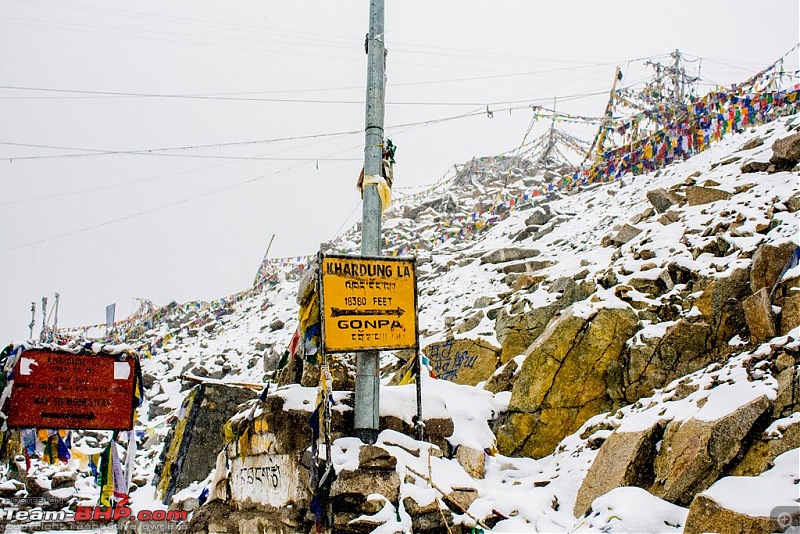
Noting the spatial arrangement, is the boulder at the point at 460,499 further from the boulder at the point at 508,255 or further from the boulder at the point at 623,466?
the boulder at the point at 508,255

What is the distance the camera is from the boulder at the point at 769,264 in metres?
8.74

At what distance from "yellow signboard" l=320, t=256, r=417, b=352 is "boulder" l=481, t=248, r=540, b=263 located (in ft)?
56.4

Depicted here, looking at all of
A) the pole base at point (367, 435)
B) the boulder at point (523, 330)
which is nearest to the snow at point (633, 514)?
the pole base at point (367, 435)

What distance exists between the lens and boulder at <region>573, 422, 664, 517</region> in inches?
261

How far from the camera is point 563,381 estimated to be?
1027cm

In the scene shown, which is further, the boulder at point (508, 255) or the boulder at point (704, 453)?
the boulder at point (508, 255)

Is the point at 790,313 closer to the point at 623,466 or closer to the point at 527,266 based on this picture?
the point at 623,466

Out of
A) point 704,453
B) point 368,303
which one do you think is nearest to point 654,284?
point 704,453

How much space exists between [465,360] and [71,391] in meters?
8.91

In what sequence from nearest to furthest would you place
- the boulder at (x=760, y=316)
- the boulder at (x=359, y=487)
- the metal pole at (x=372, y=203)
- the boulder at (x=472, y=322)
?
the boulder at (x=359, y=487) → the metal pole at (x=372, y=203) → the boulder at (x=760, y=316) → the boulder at (x=472, y=322)

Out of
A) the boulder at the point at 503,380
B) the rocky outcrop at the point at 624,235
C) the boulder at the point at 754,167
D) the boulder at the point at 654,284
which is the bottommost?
the boulder at the point at 503,380

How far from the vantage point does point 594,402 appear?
32.7ft

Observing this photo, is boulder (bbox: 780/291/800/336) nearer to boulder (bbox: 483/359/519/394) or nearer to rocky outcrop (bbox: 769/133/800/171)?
boulder (bbox: 483/359/519/394)

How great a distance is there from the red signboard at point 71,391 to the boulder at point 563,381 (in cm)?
697
